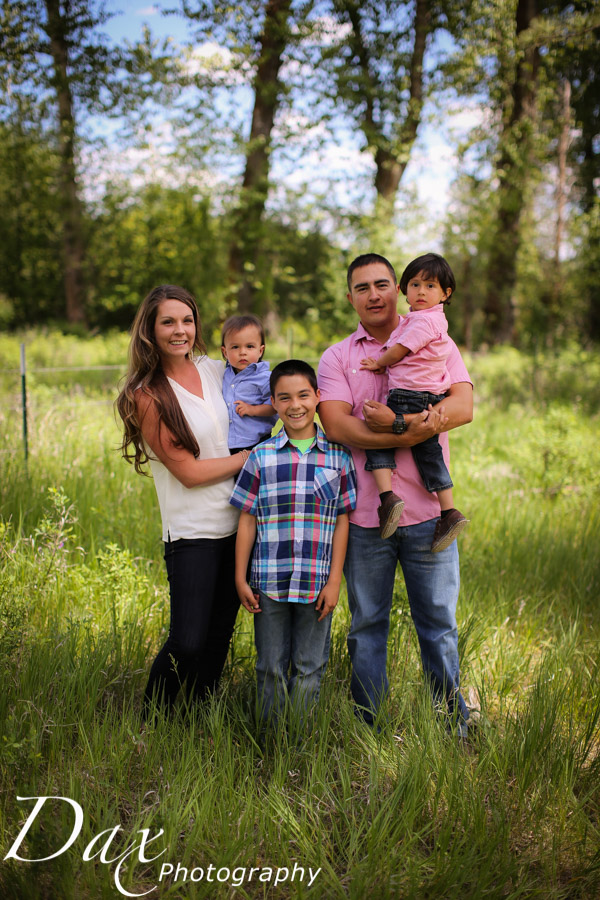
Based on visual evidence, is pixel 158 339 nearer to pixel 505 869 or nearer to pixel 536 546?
pixel 505 869

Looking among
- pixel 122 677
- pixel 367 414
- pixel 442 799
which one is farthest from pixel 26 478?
pixel 442 799

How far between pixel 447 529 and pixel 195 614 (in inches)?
46.4

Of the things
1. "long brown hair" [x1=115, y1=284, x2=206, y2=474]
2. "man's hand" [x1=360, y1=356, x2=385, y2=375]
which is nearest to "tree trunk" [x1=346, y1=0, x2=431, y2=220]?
"man's hand" [x1=360, y1=356, x2=385, y2=375]

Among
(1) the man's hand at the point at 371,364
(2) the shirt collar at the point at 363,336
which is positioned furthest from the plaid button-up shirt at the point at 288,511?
(2) the shirt collar at the point at 363,336

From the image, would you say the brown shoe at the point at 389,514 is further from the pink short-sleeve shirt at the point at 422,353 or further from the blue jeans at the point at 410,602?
the pink short-sleeve shirt at the point at 422,353

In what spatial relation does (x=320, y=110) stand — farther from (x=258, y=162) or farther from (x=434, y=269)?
(x=434, y=269)

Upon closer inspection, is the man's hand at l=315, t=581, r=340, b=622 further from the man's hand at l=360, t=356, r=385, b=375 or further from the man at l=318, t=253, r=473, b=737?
the man's hand at l=360, t=356, r=385, b=375

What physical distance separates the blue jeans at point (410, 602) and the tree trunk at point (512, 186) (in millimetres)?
11771

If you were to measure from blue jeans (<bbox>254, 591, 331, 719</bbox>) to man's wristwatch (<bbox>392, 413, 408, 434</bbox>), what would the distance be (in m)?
0.85

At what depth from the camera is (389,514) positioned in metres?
2.66

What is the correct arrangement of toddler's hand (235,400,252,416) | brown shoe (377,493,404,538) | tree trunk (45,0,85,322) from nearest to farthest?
brown shoe (377,493,404,538) → toddler's hand (235,400,252,416) → tree trunk (45,0,85,322)

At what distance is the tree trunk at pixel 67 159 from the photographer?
13672 millimetres

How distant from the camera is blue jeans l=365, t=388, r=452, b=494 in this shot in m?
2.77

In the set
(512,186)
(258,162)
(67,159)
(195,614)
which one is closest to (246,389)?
(195,614)
